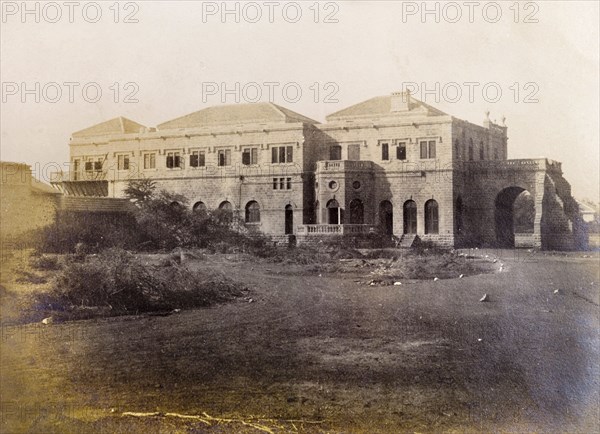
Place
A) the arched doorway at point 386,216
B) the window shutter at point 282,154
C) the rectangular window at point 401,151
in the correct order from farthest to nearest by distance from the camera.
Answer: the rectangular window at point 401,151, the arched doorway at point 386,216, the window shutter at point 282,154

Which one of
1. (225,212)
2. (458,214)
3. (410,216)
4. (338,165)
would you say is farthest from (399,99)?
(338,165)

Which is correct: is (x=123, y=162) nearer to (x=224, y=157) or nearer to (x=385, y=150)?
(x=224, y=157)

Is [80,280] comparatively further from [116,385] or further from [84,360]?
[116,385]

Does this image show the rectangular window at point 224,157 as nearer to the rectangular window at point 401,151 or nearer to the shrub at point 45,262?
the shrub at point 45,262

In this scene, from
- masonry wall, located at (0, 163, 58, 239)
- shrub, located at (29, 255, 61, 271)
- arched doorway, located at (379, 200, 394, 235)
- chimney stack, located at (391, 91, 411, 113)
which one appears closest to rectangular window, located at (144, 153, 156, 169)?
masonry wall, located at (0, 163, 58, 239)

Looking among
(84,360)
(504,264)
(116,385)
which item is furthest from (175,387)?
(504,264)

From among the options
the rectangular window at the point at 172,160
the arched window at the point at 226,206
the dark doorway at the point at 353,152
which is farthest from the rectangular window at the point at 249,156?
the dark doorway at the point at 353,152
